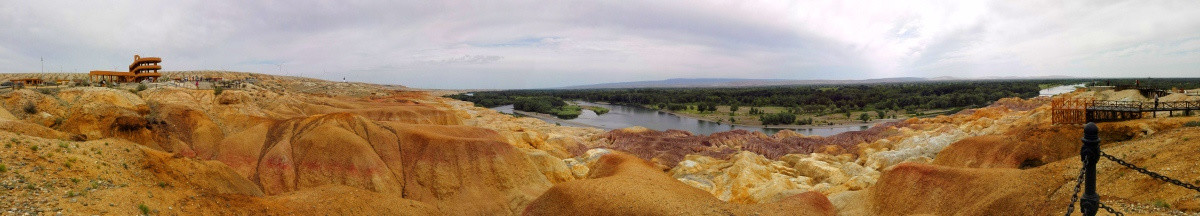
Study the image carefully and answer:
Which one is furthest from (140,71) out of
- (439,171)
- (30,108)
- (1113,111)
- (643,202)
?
(1113,111)

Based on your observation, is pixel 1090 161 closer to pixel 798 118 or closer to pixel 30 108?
pixel 30 108

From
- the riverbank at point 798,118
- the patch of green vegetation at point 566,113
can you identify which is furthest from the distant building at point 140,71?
the riverbank at point 798,118

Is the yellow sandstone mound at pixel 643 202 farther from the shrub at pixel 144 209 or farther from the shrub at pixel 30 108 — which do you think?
the shrub at pixel 30 108

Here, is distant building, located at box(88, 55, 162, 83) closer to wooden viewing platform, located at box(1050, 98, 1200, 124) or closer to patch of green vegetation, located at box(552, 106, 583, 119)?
patch of green vegetation, located at box(552, 106, 583, 119)

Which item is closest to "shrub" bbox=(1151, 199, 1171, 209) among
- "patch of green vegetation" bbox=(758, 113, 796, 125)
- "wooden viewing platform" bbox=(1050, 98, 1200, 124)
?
"wooden viewing platform" bbox=(1050, 98, 1200, 124)

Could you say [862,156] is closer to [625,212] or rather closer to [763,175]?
[763,175]

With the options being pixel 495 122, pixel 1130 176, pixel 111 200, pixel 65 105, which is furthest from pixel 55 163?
pixel 495 122
